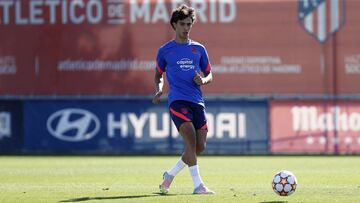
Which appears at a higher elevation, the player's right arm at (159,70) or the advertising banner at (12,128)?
the player's right arm at (159,70)

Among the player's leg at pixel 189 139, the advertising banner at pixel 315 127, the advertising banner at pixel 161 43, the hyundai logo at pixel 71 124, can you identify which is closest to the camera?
the player's leg at pixel 189 139

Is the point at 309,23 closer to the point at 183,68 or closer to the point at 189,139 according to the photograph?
the point at 183,68

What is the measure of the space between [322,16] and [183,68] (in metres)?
12.1

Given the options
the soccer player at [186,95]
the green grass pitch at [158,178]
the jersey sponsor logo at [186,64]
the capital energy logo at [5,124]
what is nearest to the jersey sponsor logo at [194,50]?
the soccer player at [186,95]

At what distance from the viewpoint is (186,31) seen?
1112 cm

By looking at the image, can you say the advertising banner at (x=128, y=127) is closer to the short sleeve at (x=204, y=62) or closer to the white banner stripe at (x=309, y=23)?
the white banner stripe at (x=309, y=23)

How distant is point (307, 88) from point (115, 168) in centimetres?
699

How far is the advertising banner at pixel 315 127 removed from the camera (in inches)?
890

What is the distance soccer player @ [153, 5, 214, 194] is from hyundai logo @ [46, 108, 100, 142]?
39.6 feet

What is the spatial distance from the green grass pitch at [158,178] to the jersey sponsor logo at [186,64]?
142 cm

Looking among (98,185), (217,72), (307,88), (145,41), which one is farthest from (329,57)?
(98,185)

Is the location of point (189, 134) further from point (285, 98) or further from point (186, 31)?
point (285, 98)

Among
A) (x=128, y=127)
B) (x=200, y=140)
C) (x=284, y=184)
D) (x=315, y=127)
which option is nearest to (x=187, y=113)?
(x=200, y=140)

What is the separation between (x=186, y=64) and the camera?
11289 millimetres
